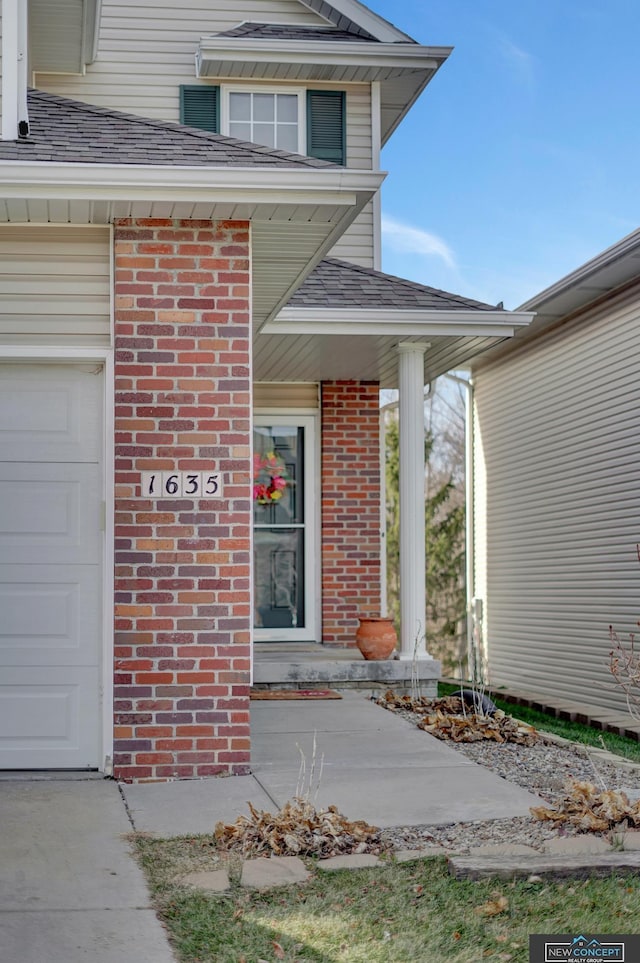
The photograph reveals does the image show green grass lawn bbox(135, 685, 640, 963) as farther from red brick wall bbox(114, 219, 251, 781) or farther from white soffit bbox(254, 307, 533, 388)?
white soffit bbox(254, 307, 533, 388)

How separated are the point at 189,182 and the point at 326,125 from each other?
19.9 feet

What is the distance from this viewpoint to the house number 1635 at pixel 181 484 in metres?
6.08

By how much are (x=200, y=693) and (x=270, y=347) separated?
4.89m

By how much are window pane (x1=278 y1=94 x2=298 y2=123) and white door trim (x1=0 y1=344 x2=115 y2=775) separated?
619 cm

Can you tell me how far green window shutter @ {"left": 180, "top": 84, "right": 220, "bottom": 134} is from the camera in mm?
11406

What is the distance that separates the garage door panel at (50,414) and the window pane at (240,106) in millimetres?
6088

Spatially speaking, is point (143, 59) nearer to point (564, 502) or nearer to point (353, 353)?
point (353, 353)

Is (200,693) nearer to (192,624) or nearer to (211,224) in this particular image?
(192,624)

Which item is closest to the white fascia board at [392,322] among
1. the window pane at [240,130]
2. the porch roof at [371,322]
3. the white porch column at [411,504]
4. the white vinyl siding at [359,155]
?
the porch roof at [371,322]

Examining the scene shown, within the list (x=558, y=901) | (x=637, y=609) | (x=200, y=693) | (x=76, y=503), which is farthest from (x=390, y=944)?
(x=637, y=609)

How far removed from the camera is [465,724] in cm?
788

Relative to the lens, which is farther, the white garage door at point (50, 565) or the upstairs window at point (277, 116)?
the upstairs window at point (277, 116)

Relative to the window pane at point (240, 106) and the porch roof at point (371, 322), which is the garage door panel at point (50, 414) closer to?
the porch roof at point (371, 322)

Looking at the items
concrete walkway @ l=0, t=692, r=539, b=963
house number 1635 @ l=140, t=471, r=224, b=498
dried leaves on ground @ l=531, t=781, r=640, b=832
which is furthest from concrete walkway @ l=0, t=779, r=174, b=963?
dried leaves on ground @ l=531, t=781, r=640, b=832
